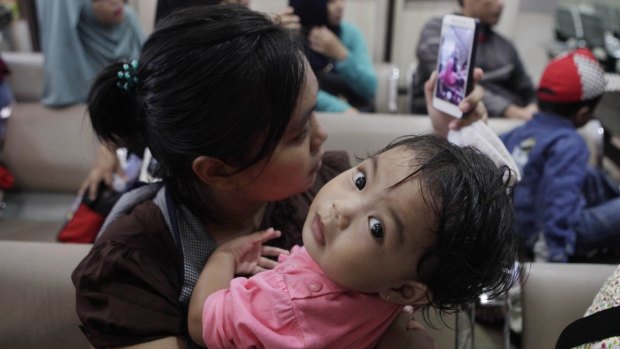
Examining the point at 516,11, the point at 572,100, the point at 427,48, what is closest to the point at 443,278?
the point at 572,100

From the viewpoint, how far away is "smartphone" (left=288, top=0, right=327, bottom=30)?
7.28 ft

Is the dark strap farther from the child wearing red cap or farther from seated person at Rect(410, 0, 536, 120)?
seated person at Rect(410, 0, 536, 120)

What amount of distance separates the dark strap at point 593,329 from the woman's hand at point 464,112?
431 mm

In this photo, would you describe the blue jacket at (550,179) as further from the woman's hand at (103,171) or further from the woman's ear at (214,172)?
the woman's hand at (103,171)

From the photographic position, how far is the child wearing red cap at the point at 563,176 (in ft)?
5.27

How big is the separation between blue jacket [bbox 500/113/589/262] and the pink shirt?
3.24 ft

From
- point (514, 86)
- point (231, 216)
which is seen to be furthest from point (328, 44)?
point (231, 216)

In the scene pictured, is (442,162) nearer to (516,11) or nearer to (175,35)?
(175,35)

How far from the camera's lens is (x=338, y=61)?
96.4 inches

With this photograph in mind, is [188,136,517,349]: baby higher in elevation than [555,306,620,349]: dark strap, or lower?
higher

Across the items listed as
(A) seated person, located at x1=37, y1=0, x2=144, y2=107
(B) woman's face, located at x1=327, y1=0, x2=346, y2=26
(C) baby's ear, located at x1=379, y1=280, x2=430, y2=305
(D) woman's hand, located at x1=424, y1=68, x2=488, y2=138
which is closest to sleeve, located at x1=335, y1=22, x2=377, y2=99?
(B) woman's face, located at x1=327, y1=0, x2=346, y2=26

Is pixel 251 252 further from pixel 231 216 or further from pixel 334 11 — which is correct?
pixel 334 11

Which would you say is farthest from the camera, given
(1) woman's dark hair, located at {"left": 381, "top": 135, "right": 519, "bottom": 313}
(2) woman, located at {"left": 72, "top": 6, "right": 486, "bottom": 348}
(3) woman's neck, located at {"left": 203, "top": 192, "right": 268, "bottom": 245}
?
(3) woman's neck, located at {"left": 203, "top": 192, "right": 268, "bottom": 245}

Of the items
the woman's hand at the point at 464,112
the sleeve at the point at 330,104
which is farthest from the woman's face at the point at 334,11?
the woman's hand at the point at 464,112
